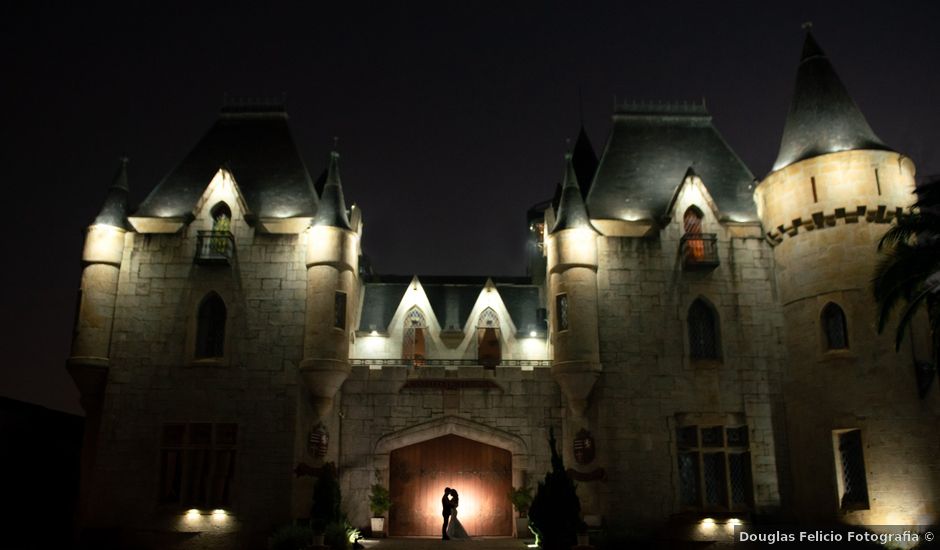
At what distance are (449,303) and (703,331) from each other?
1263 centimetres

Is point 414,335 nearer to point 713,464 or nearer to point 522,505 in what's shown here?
point 522,505

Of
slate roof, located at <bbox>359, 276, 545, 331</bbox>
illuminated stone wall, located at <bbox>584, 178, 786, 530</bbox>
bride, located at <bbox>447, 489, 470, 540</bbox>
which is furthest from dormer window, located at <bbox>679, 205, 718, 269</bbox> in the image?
bride, located at <bbox>447, 489, 470, 540</bbox>

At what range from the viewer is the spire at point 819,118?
26.8 meters

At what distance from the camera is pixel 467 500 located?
2786 cm

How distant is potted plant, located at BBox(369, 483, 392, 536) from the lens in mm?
26328

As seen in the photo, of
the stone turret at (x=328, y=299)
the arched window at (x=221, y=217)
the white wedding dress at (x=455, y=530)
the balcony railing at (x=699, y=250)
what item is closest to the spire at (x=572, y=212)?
the balcony railing at (x=699, y=250)

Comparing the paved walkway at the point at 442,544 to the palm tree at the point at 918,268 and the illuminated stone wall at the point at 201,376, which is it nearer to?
the illuminated stone wall at the point at 201,376

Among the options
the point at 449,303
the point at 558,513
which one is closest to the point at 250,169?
the point at 449,303

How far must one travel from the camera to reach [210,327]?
27125 mm

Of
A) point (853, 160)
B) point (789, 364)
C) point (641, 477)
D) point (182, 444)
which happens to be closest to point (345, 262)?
point (182, 444)

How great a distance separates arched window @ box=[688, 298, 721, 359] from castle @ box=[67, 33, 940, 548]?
2.9 inches

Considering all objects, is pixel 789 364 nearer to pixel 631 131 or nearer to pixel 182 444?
pixel 631 131

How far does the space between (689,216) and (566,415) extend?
813 cm

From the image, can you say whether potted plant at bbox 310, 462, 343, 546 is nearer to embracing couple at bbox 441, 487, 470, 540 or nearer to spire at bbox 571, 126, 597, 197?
embracing couple at bbox 441, 487, 470, 540
